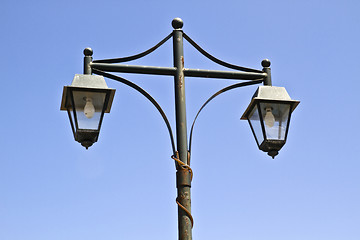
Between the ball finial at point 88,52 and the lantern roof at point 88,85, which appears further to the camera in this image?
the ball finial at point 88,52

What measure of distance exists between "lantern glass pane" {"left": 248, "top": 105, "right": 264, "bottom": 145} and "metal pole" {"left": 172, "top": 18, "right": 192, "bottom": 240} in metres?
0.74

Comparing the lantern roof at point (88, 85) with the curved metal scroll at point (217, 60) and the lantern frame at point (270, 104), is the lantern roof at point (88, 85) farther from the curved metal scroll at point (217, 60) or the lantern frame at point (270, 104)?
the lantern frame at point (270, 104)

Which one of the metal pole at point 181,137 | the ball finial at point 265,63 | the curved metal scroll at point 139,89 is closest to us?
the metal pole at point 181,137

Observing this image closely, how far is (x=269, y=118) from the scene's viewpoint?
5.16 metres

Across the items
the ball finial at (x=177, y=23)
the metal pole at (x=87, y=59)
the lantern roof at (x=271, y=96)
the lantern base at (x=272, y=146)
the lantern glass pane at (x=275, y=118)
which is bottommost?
the lantern base at (x=272, y=146)

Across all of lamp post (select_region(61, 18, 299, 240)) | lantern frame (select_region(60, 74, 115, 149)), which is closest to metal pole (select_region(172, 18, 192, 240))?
lamp post (select_region(61, 18, 299, 240))

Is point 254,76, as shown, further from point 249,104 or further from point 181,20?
point 181,20

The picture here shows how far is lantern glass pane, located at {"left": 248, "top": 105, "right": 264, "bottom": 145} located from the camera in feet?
17.0

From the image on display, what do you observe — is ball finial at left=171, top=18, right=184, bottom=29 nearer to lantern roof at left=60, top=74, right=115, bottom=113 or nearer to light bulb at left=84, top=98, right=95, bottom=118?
lantern roof at left=60, top=74, right=115, bottom=113

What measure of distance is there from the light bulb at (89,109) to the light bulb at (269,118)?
5.12 feet

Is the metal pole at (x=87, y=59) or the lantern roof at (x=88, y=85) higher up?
the metal pole at (x=87, y=59)

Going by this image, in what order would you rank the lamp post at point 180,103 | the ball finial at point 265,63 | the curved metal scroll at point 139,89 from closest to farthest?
the lamp post at point 180,103 < the curved metal scroll at point 139,89 < the ball finial at point 265,63

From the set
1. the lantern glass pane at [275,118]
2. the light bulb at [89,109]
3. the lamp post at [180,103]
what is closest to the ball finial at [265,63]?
the lamp post at [180,103]

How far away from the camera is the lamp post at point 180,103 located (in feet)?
15.3
